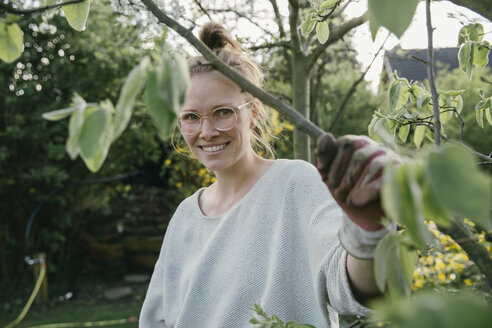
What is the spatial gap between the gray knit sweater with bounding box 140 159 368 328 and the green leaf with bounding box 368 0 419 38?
86cm

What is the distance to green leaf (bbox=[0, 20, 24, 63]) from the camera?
72 cm

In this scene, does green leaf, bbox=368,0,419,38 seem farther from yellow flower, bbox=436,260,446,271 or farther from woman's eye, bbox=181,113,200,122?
yellow flower, bbox=436,260,446,271

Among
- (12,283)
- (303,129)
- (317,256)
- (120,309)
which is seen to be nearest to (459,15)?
(317,256)

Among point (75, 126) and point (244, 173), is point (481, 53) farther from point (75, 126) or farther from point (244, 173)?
point (75, 126)

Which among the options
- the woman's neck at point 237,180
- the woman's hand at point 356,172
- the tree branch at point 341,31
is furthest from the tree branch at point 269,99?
the tree branch at point 341,31

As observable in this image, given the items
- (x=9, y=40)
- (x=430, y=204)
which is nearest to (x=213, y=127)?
(x=9, y=40)

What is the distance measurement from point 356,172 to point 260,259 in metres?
1.10

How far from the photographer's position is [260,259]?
1.72 m

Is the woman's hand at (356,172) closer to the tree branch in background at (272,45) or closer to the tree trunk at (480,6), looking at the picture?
the tree trunk at (480,6)

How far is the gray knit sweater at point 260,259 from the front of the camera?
1563mm

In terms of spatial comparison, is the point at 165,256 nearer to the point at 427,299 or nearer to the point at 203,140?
the point at 203,140

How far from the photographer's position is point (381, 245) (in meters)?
0.61

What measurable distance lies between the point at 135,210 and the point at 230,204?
5.94 m

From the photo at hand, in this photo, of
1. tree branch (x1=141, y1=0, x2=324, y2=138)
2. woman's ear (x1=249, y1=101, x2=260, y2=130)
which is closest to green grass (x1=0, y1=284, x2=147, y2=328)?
woman's ear (x1=249, y1=101, x2=260, y2=130)
